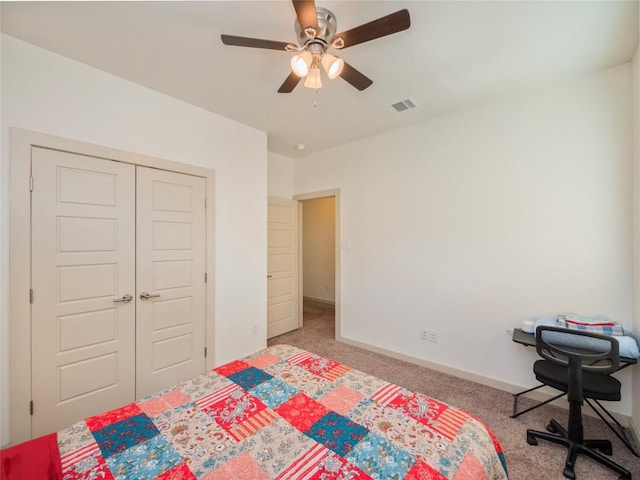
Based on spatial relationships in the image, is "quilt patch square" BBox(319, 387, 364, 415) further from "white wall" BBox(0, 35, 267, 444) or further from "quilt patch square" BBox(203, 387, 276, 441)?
"white wall" BBox(0, 35, 267, 444)

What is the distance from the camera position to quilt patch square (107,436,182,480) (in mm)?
974

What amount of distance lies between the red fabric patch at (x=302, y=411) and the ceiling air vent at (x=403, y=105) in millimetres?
2687

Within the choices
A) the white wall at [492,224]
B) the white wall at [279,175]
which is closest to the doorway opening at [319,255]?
the white wall at [279,175]

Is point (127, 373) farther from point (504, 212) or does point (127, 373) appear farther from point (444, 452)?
point (504, 212)

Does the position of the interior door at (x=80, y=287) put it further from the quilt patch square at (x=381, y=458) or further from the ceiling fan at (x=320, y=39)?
the quilt patch square at (x=381, y=458)

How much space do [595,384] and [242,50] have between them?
3.33m

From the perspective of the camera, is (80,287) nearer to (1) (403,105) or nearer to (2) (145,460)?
(2) (145,460)

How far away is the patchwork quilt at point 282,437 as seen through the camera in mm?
998

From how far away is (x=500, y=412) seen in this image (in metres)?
2.33

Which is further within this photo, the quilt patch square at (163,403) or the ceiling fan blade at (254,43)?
the ceiling fan blade at (254,43)

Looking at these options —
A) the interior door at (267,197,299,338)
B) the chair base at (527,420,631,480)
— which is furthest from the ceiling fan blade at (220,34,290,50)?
the chair base at (527,420,631,480)

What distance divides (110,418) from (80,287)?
134cm

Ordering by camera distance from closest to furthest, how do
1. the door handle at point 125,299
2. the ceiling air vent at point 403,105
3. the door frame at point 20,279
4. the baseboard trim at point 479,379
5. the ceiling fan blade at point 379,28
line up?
the ceiling fan blade at point 379,28
the door frame at point 20,279
the baseboard trim at point 479,379
the door handle at point 125,299
the ceiling air vent at point 403,105

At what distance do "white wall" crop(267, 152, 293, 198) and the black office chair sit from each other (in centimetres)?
355
